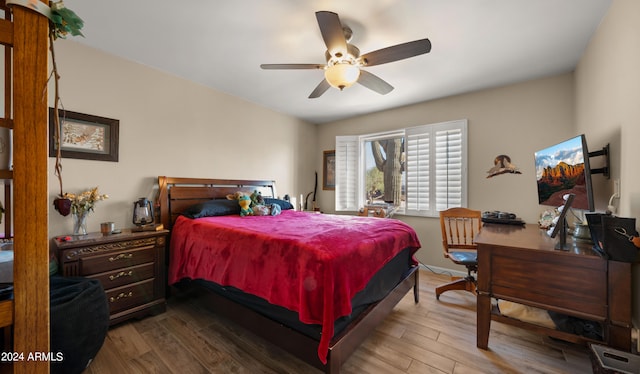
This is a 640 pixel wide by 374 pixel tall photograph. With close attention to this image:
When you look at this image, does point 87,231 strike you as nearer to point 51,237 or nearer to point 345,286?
point 51,237

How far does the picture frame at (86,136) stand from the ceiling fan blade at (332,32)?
2.29 metres

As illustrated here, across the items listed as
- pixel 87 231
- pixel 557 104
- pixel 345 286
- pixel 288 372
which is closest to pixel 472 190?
pixel 557 104

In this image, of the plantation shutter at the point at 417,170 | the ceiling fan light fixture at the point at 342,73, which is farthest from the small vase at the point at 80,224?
the plantation shutter at the point at 417,170

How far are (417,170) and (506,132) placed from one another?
1162 millimetres

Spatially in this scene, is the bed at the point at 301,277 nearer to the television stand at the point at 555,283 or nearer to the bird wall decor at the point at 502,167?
the television stand at the point at 555,283

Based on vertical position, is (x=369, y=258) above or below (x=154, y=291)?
above

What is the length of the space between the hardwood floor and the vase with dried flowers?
95 centimetres

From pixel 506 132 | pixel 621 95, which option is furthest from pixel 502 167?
pixel 621 95

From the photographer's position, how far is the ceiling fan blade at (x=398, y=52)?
169 cm

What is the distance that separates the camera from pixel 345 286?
1415 millimetres

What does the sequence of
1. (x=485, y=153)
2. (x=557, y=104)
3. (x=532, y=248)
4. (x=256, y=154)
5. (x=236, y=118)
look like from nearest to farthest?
(x=532, y=248)
(x=557, y=104)
(x=485, y=153)
(x=236, y=118)
(x=256, y=154)

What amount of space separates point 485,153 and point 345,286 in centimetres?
289

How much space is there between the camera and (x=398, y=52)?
1810 mm

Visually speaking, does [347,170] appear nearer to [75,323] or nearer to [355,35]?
[355,35]
